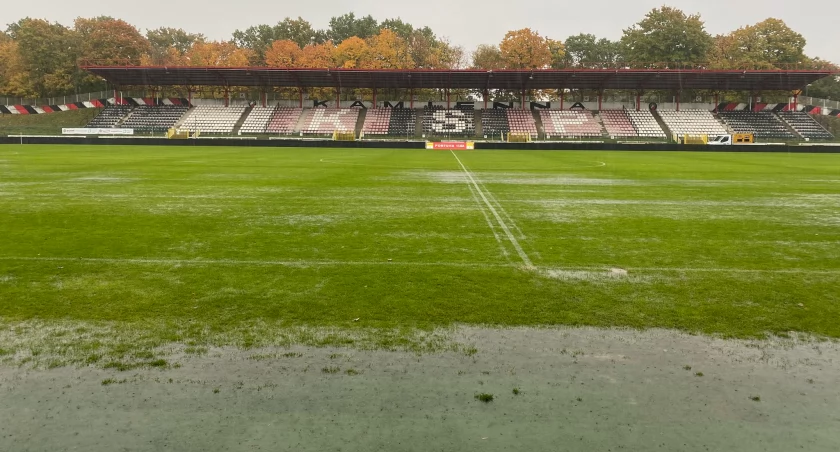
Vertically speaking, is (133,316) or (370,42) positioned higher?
(370,42)

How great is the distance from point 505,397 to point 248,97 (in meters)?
76.3

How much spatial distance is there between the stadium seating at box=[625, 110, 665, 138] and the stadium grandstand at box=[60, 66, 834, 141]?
0.11 m

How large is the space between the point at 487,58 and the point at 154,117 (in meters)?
48.2

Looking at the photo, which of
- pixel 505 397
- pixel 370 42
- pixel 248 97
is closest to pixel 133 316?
pixel 505 397

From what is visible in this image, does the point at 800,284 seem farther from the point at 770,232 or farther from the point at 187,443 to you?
the point at 187,443

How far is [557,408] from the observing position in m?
4.18

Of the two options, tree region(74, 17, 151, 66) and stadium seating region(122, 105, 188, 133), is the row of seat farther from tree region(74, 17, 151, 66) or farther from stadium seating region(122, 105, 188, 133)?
tree region(74, 17, 151, 66)

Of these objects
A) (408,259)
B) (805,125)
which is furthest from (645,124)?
(408,259)

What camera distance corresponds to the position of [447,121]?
6856 cm

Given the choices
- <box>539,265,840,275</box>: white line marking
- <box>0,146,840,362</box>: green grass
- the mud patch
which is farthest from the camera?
<box>539,265,840,275</box>: white line marking

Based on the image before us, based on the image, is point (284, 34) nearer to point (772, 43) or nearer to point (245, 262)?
point (772, 43)

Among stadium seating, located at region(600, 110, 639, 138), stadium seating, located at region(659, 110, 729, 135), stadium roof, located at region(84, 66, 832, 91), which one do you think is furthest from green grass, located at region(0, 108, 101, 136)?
stadium seating, located at region(659, 110, 729, 135)

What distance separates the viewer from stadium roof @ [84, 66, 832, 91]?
6144 centimetres

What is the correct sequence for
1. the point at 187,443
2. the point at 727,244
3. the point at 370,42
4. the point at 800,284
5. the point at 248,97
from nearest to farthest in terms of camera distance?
the point at 187,443
the point at 800,284
the point at 727,244
the point at 248,97
the point at 370,42
